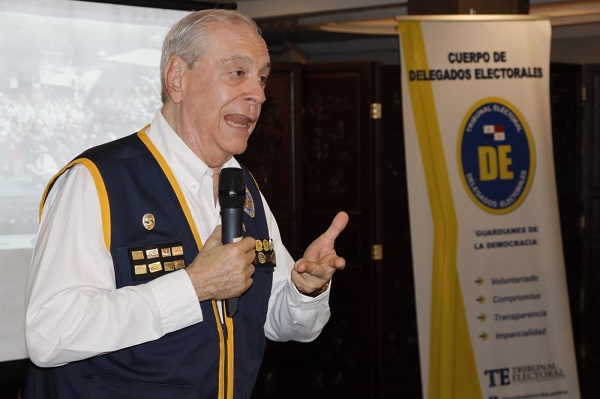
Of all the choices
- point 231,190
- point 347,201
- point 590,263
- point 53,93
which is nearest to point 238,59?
point 231,190

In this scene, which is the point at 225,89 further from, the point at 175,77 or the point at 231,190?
the point at 231,190

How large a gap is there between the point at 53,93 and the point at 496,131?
2132mm

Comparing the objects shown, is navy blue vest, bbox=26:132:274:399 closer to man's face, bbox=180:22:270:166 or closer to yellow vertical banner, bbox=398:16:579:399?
man's face, bbox=180:22:270:166

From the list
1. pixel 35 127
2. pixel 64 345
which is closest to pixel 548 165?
pixel 35 127

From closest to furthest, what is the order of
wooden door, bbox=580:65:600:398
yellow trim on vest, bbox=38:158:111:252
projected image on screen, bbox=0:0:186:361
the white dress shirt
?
1. the white dress shirt
2. yellow trim on vest, bbox=38:158:111:252
3. projected image on screen, bbox=0:0:186:361
4. wooden door, bbox=580:65:600:398

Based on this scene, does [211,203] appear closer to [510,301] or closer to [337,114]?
[510,301]

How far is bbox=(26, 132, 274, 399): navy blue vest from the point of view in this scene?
1592mm

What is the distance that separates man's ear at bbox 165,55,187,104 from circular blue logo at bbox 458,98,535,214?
7.30 feet

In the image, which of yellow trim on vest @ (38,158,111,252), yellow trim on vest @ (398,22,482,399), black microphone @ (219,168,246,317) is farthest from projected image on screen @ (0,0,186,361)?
yellow trim on vest @ (398,22,482,399)

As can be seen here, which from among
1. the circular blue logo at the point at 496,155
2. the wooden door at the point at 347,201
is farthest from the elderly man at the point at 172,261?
the wooden door at the point at 347,201

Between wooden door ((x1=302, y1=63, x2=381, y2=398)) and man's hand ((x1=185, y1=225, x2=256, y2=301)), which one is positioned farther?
wooden door ((x1=302, y1=63, x2=381, y2=398))

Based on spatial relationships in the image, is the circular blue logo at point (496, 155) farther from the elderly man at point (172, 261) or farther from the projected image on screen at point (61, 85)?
the elderly man at point (172, 261)

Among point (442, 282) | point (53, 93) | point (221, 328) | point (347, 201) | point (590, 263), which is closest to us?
point (221, 328)

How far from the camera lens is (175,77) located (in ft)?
5.81
